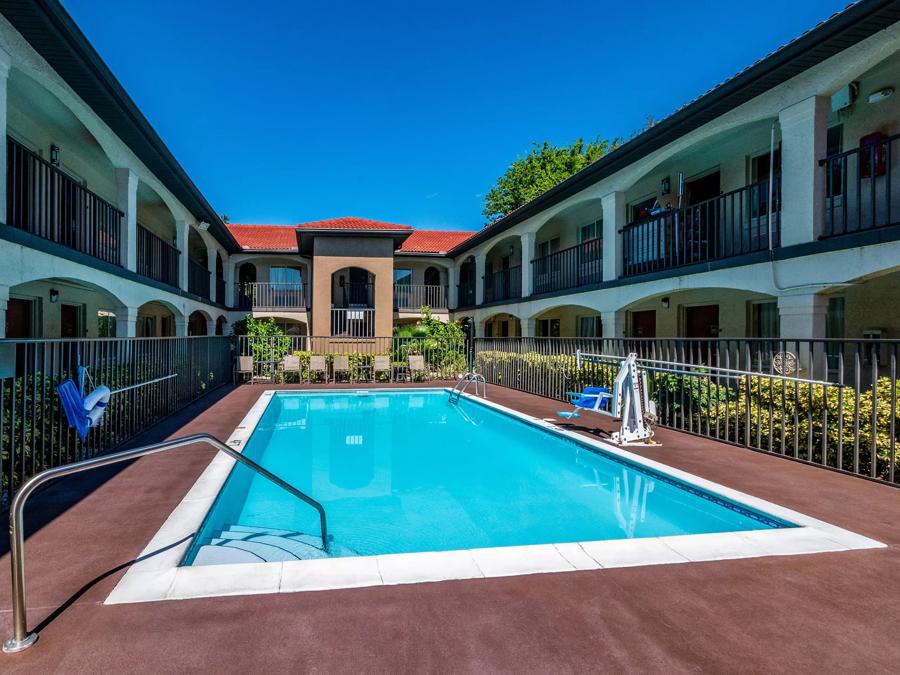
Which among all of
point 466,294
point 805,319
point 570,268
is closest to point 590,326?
point 570,268

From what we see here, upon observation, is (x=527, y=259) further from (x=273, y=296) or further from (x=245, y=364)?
(x=273, y=296)

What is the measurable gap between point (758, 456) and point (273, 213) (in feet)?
100

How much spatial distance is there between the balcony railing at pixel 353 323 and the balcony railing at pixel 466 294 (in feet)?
17.1

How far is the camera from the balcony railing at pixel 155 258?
12.1 metres

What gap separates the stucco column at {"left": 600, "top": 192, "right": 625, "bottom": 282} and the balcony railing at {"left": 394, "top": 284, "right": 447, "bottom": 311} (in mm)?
13117

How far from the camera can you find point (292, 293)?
78.5 feet

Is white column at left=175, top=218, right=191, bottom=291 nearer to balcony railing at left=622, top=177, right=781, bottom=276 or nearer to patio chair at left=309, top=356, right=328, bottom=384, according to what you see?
patio chair at left=309, top=356, right=328, bottom=384

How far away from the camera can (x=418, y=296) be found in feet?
83.6

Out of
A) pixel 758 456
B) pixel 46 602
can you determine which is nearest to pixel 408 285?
pixel 758 456

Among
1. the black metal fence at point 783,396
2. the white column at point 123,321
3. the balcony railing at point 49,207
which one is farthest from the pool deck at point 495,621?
the white column at point 123,321

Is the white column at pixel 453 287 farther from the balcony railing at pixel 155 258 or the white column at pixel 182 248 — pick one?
the balcony railing at pixel 155 258

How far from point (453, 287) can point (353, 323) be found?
23.6 ft

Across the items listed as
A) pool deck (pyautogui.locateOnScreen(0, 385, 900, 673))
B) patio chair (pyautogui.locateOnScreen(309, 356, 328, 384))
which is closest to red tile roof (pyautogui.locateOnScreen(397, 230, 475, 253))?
patio chair (pyautogui.locateOnScreen(309, 356, 328, 384))

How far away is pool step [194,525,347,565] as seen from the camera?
12.3 ft
